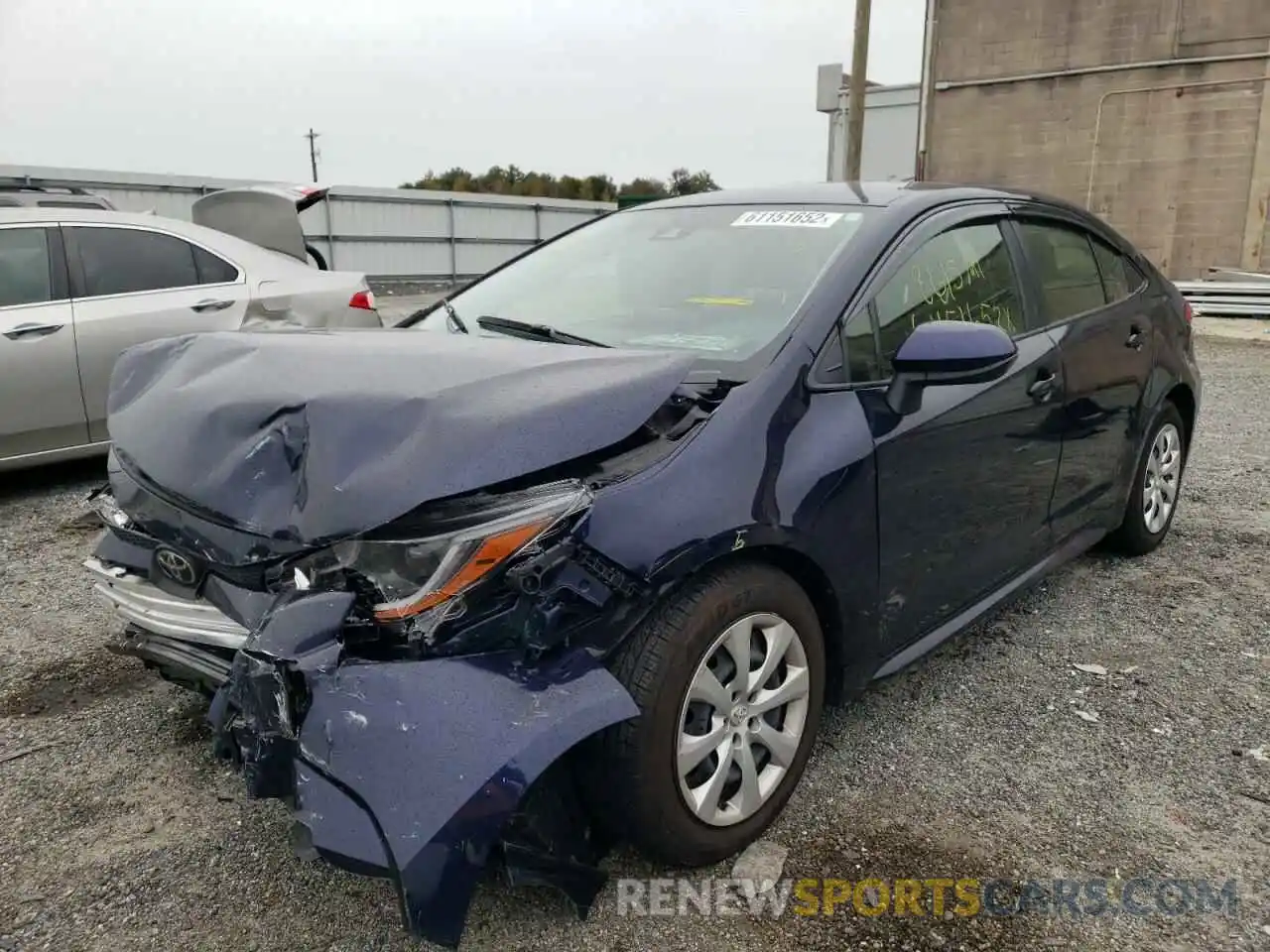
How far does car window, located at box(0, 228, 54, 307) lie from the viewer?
4.84 meters

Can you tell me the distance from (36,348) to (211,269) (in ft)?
3.58

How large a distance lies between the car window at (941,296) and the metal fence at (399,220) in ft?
47.4

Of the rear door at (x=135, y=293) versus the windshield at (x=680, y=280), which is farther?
the rear door at (x=135, y=293)

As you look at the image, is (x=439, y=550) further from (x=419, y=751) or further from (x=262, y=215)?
(x=262, y=215)

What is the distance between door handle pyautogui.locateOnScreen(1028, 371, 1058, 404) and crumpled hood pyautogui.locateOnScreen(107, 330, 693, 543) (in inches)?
56.0

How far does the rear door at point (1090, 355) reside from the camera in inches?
131

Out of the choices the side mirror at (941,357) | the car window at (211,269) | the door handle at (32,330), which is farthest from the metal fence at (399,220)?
the side mirror at (941,357)

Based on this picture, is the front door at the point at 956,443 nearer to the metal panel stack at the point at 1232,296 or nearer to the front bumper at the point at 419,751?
the front bumper at the point at 419,751

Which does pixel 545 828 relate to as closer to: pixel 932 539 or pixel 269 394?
pixel 269 394

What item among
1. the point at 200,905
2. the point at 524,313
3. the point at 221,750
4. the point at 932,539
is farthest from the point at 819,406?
the point at 200,905

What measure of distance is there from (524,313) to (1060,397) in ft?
6.04

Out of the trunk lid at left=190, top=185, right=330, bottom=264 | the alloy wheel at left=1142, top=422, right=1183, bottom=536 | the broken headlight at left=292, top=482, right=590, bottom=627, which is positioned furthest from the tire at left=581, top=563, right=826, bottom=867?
the trunk lid at left=190, top=185, right=330, bottom=264

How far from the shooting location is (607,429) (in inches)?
79.1

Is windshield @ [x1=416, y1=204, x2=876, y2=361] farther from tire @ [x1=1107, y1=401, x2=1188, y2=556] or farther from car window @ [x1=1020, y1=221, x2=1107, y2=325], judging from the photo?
tire @ [x1=1107, y1=401, x2=1188, y2=556]
